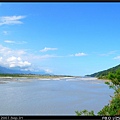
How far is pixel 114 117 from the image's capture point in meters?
1.33

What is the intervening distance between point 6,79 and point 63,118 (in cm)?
1241

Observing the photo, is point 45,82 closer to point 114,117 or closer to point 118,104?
point 118,104

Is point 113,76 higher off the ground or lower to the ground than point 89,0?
lower

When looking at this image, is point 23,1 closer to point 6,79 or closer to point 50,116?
point 50,116

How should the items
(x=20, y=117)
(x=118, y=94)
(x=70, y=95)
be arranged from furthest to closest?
(x=70, y=95) → (x=118, y=94) → (x=20, y=117)

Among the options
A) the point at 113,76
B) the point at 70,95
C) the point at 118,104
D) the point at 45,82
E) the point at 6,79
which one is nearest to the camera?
the point at 118,104

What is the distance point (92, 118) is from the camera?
1.31 m

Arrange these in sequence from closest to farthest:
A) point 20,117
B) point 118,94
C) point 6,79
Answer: point 20,117 → point 118,94 → point 6,79

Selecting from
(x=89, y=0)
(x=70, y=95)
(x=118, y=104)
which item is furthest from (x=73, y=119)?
(x=70, y=95)

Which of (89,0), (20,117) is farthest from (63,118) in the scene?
(89,0)

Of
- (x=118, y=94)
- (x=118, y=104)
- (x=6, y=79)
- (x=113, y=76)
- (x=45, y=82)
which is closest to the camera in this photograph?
(x=118, y=104)

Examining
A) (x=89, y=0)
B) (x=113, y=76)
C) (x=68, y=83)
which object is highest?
(x=68, y=83)

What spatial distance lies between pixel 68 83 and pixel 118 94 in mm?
11413

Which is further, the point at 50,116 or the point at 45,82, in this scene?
the point at 45,82
